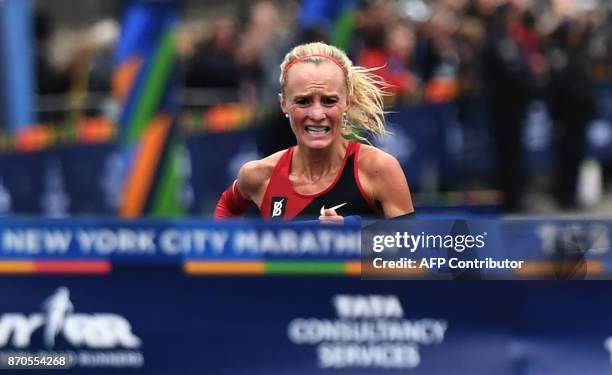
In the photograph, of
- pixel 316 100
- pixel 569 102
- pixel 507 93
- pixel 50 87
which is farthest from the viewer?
pixel 50 87

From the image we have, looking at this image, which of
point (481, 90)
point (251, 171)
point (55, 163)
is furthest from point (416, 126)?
point (251, 171)

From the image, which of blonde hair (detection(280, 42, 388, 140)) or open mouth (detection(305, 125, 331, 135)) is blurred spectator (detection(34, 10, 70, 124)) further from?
open mouth (detection(305, 125, 331, 135))

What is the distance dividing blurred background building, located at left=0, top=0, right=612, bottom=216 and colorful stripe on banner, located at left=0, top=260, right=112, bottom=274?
8.29 m

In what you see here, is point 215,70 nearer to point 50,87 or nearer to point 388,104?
point 50,87

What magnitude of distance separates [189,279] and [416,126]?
12199 millimetres

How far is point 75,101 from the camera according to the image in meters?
19.2

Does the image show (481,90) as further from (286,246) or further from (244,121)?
(286,246)

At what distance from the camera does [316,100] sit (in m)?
6.15

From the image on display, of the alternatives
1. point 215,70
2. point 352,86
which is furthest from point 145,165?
point 352,86

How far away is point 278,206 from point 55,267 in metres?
1.08

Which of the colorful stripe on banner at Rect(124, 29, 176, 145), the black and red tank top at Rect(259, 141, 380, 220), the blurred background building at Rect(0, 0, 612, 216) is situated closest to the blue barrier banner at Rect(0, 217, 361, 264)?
the black and red tank top at Rect(259, 141, 380, 220)

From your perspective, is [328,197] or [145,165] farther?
[145,165]

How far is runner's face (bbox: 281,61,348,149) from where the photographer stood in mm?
6141

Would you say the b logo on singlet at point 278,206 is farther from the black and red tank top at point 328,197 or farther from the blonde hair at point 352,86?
the blonde hair at point 352,86
